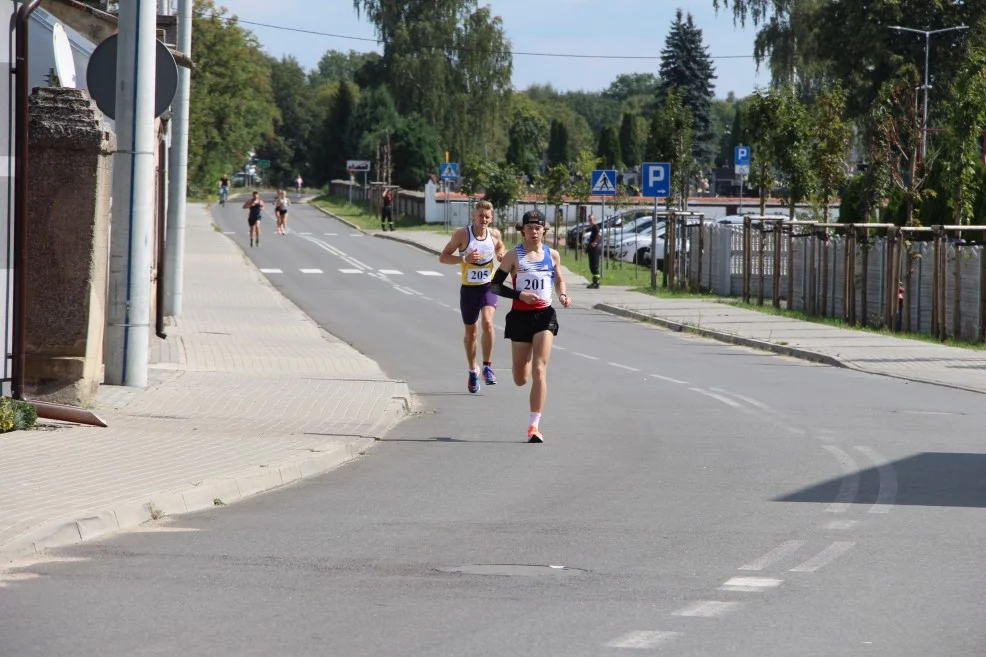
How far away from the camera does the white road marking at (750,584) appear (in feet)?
21.9

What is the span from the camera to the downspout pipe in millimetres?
11703

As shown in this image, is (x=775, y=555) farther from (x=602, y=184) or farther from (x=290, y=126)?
(x=290, y=126)

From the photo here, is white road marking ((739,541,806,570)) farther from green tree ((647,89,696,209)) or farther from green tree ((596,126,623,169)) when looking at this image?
green tree ((596,126,623,169))

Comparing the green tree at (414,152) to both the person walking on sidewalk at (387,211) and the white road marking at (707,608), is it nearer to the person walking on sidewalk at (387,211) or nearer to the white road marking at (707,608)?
the person walking on sidewalk at (387,211)

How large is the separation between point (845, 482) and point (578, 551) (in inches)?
125

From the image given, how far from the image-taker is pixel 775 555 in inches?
295

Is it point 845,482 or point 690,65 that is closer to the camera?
point 845,482

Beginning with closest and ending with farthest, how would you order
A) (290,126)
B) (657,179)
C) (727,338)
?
(727,338) < (657,179) < (290,126)

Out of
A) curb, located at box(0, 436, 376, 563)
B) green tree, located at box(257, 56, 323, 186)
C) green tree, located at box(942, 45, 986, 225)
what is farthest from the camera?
green tree, located at box(257, 56, 323, 186)

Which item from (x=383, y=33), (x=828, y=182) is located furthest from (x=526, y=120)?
(x=828, y=182)

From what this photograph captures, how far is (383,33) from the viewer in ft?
287

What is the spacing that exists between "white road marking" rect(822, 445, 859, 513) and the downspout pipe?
617 cm

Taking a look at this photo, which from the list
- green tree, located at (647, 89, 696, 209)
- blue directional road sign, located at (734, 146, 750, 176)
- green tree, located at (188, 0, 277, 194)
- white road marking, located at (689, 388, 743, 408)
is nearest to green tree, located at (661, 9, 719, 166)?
green tree, located at (188, 0, 277, 194)

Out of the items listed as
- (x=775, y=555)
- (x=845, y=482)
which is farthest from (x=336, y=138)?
(x=775, y=555)
